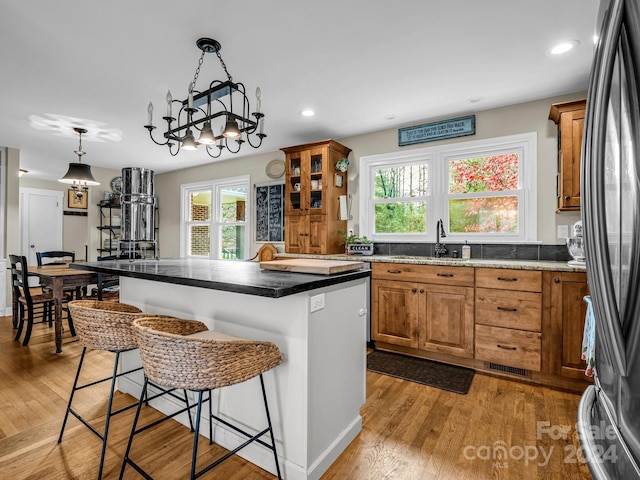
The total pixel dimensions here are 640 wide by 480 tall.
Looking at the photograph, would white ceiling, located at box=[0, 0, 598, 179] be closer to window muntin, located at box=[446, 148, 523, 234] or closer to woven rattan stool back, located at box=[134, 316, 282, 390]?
window muntin, located at box=[446, 148, 523, 234]

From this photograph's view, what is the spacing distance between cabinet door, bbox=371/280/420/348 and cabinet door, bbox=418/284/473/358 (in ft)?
0.25

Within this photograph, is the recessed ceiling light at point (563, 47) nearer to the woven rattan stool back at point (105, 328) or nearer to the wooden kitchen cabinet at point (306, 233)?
the wooden kitchen cabinet at point (306, 233)

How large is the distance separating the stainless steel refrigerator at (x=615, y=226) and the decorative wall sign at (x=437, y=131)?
10.3 feet

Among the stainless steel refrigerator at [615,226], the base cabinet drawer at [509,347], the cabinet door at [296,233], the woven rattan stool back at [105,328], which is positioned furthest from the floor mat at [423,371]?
the stainless steel refrigerator at [615,226]

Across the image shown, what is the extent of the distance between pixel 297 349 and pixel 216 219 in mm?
4782

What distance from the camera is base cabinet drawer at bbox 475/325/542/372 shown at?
2.70 m

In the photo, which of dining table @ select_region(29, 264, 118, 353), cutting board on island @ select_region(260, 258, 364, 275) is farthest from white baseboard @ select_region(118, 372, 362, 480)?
dining table @ select_region(29, 264, 118, 353)

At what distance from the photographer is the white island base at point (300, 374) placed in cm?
159

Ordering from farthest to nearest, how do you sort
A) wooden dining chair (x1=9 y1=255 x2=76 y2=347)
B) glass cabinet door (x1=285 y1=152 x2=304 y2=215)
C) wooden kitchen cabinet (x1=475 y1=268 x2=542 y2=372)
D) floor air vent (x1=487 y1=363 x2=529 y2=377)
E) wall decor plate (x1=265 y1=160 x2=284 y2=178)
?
wall decor plate (x1=265 y1=160 x2=284 y2=178) < glass cabinet door (x1=285 y1=152 x2=304 y2=215) < wooden dining chair (x1=9 y1=255 x2=76 y2=347) < floor air vent (x1=487 y1=363 x2=529 y2=377) < wooden kitchen cabinet (x1=475 y1=268 x2=542 y2=372)

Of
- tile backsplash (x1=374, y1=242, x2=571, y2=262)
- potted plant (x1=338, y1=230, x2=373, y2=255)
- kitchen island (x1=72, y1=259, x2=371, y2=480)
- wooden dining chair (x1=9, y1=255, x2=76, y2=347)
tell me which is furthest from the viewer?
potted plant (x1=338, y1=230, x2=373, y2=255)

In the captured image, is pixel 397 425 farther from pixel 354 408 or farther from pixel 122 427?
pixel 122 427

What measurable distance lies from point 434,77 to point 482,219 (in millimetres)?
1572

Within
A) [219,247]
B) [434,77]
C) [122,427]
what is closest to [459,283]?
[434,77]

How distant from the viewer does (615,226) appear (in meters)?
0.61
